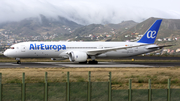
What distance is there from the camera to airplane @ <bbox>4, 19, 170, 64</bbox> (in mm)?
41094

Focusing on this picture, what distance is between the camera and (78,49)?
4431cm

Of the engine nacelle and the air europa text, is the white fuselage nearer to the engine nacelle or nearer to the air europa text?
the air europa text

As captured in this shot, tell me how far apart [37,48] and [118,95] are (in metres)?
31.7

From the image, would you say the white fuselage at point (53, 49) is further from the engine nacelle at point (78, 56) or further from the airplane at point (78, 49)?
the engine nacelle at point (78, 56)

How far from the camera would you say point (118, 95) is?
11.3 meters

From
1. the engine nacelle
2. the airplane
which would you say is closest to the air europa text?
the airplane

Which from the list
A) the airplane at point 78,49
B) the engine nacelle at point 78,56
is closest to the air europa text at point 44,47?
the airplane at point 78,49

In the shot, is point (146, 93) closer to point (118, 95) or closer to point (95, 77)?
point (118, 95)

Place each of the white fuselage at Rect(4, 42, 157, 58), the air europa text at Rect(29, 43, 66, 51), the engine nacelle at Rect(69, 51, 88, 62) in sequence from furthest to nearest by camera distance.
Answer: the air europa text at Rect(29, 43, 66, 51)
the white fuselage at Rect(4, 42, 157, 58)
the engine nacelle at Rect(69, 51, 88, 62)

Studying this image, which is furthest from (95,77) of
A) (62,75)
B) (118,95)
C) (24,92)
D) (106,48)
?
(106,48)

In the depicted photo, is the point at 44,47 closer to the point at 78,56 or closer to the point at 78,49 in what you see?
the point at 78,56

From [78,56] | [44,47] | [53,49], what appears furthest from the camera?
[53,49]

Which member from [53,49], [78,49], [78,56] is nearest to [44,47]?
[53,49]

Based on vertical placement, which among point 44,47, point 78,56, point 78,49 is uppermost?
point 44,47
